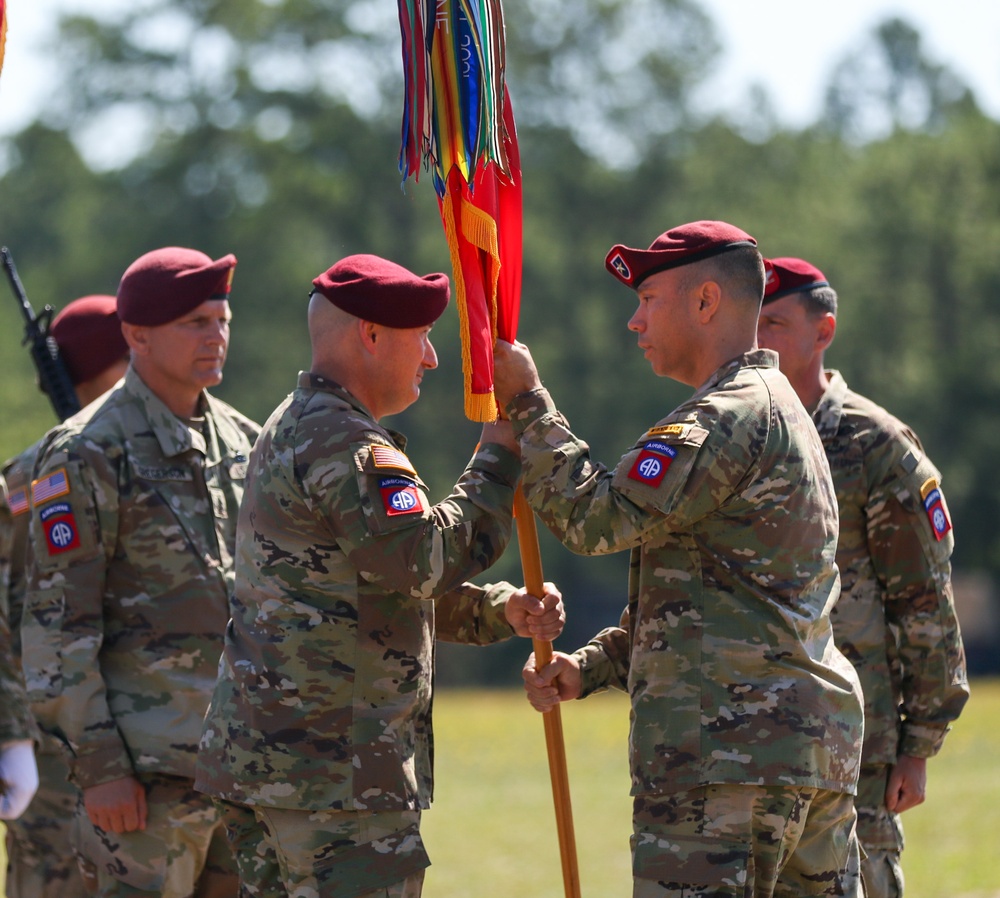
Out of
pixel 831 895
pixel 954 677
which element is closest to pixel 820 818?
pixel 831 895

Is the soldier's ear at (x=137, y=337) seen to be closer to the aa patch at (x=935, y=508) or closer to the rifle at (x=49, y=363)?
the rifle at (x=49, y=363)

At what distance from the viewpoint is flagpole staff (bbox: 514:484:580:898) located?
16.5 feet

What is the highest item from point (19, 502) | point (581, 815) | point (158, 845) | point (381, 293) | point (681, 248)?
point (681, 248)

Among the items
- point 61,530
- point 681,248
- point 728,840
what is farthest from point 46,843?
point 681,248

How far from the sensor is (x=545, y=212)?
4403cm

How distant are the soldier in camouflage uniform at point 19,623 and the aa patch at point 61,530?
0.45m

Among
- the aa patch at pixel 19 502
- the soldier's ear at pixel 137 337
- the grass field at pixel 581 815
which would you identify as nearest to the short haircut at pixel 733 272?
the soldier's ear at pixel 137 337

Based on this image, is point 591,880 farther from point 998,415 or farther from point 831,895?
point 998,415

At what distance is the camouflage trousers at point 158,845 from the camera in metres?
5.35

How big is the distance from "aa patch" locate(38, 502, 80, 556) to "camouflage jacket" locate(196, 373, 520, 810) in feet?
3.43

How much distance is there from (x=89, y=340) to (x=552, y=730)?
305cm

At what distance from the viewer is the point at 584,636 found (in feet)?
130

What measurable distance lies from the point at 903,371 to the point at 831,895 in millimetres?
37634

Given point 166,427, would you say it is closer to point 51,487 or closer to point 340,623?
point 51,487
